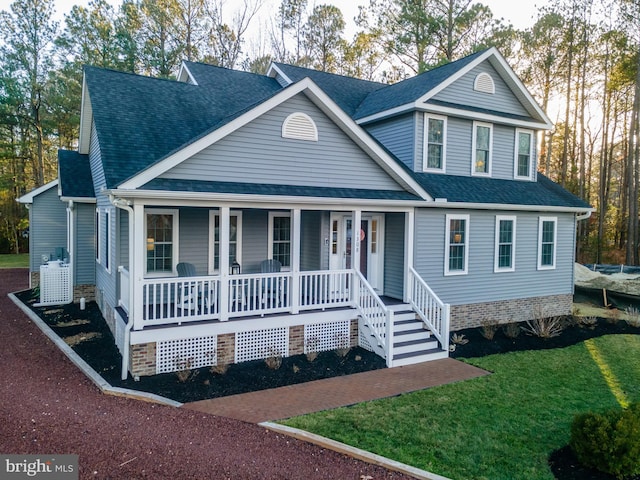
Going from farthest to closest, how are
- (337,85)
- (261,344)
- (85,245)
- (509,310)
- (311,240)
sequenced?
(337,85) < (85,245) < (509,310) < (311,240) < (261,344)

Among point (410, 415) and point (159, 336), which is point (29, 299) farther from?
point (410, 415)

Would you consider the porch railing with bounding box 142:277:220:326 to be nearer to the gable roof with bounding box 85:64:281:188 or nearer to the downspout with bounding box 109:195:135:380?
the downspout with bounding box 109:195:135:380

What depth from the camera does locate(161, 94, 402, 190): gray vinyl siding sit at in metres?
9.44

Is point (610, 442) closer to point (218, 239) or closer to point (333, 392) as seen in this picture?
point (333, 392)

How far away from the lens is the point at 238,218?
11.8 meters

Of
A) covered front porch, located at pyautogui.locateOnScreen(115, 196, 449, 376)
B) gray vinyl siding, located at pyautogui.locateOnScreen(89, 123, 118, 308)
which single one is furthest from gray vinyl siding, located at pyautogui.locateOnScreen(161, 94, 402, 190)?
gray vinyl siding, located at pyautogui.locateOnScreen(89, 123, 118, 308)

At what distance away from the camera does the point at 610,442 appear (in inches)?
209

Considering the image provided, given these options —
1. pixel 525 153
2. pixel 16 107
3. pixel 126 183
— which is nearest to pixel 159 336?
pixel 126 183

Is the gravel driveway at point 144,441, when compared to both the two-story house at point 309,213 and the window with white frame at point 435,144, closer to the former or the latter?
the two-story house at point 309,213

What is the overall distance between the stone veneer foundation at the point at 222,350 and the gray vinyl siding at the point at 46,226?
11349mm

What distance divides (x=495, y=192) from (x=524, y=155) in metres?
2.68

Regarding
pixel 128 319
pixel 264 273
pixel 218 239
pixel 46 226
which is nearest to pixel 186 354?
pixel 128 319

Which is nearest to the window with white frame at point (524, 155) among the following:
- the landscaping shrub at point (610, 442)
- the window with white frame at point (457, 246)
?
the window with white frame at point (457, 246)

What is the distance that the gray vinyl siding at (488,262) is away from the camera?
40.3 feet
